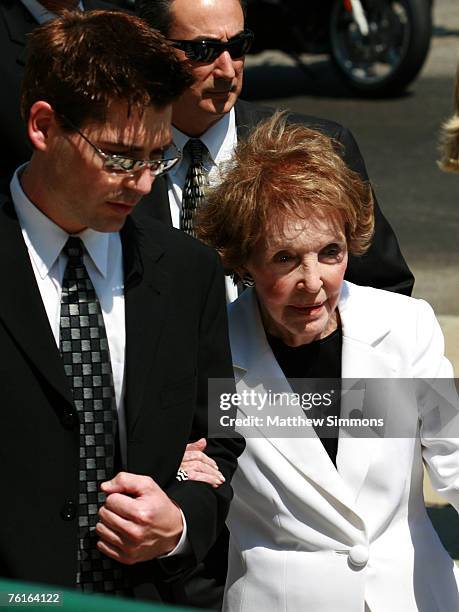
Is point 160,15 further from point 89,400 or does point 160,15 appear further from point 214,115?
point 89,400

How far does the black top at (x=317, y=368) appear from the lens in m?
2.99

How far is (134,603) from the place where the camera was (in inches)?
58.2

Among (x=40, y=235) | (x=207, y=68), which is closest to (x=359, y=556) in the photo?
(x=40, y=235)

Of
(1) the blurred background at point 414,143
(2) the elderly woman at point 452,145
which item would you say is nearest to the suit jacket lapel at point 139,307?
(2) the elderly woman at point 452,145

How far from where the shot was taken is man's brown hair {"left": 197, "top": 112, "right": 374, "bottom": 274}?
2953mm

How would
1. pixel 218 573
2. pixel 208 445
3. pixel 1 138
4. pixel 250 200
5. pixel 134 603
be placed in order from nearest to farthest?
pixel 134 603 < pixel 208 445 < pixel 250 200 < pixel 218 573 < pixel 1 138

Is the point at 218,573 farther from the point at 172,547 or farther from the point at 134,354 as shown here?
the point at 134,354

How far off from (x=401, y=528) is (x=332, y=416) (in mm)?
284

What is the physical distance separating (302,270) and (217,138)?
2.87ft

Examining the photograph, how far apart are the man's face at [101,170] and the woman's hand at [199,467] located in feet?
1.67

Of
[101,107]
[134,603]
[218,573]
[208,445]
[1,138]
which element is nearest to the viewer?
[134,603]

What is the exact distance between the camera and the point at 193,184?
358 centimetres

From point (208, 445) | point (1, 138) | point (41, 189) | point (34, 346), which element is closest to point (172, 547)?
point (208, 445)

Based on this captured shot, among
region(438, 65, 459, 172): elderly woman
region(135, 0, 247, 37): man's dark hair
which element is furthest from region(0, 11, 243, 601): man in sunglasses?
region(438, 65, 459, 172): elderly woman
